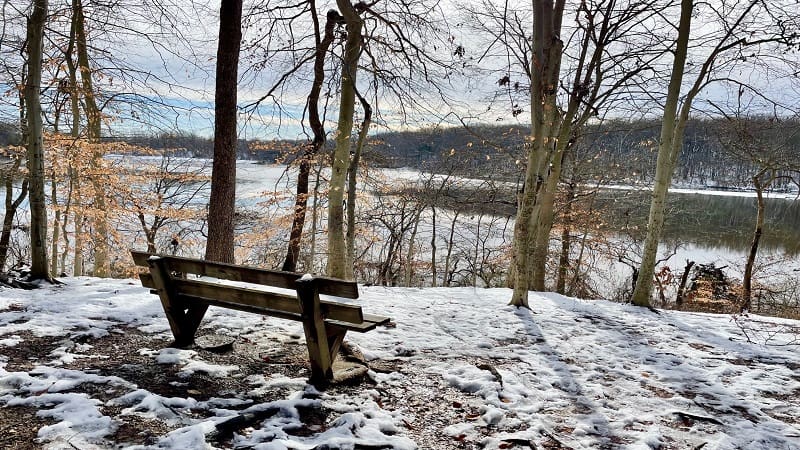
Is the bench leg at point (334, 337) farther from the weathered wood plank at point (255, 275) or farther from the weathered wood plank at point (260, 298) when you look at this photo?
the weathered wood plank at point (255, 275)

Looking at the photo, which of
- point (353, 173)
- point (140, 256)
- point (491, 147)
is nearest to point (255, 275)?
point (140, 256)

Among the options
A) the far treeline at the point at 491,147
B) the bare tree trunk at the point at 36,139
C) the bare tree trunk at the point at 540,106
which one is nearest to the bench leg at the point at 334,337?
the bare tree trunk at the point at 540,106

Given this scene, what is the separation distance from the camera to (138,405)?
3.21 meters

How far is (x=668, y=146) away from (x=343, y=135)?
5.43 m

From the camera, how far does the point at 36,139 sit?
19.5ft

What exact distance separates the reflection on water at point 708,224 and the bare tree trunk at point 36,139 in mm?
Result: 18561

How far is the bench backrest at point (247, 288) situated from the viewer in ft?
11.6

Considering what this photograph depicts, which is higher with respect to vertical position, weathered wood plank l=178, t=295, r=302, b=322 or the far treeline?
the far treeline

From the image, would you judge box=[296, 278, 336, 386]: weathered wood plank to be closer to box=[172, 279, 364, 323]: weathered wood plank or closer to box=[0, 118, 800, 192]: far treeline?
box=[172, 279, 364, 323]: weathered wood plank

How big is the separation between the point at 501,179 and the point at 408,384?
49.1ft

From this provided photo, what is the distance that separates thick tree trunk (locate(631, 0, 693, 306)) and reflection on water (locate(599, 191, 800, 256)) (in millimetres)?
11515

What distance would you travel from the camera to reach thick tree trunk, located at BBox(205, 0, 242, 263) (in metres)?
6.68

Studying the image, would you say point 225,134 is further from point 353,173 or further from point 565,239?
point 565,239

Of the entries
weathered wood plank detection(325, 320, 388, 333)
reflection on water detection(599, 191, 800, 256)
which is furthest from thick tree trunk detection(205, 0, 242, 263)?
reflection on water detection(599, 191, 800, 256)
